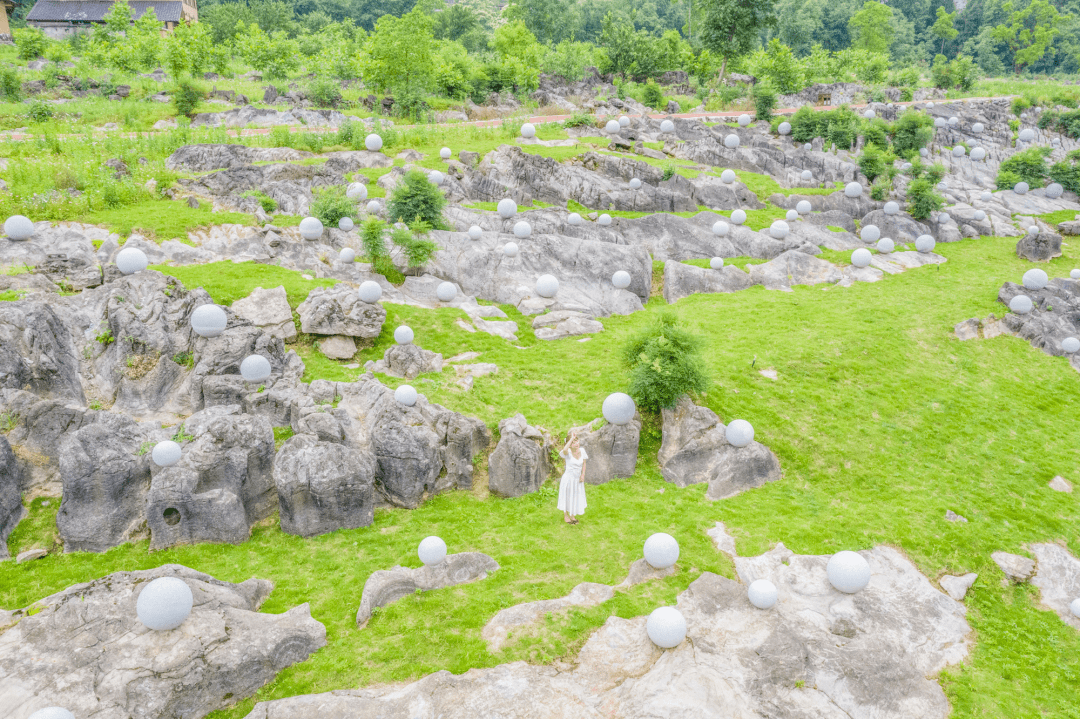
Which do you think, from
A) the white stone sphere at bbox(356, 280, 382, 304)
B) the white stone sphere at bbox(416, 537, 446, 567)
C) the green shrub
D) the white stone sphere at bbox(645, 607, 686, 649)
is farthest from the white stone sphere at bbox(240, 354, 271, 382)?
the white stone sphere at bbox(645, 607, 686, 649)

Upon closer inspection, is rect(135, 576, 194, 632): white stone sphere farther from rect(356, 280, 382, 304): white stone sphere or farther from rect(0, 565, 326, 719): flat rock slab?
rect(356, 280, 382, 304): white stone sphere

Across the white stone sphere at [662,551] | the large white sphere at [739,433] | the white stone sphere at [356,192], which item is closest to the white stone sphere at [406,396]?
the white stone sphere at [662,551]

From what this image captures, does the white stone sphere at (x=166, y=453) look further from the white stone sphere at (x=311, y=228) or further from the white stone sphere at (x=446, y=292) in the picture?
the white stone sphere at (x=311, y=228)

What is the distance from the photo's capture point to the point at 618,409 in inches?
476

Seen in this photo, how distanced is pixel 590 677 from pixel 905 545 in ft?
22.4

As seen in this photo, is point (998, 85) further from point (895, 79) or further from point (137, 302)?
point (137, 302)

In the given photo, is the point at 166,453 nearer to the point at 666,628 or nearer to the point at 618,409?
the point at 618,409

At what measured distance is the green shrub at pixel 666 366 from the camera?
12.5 metres

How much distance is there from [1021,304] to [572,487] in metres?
17.1

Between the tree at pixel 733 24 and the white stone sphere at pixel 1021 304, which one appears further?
the tree at pixel 733 24

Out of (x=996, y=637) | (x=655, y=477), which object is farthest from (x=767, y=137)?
(x=996, y=637)

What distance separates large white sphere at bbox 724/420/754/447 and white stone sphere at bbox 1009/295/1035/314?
12.8 metres

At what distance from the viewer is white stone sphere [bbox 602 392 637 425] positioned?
39.6ft

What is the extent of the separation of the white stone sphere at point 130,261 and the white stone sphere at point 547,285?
11318 millimetres
